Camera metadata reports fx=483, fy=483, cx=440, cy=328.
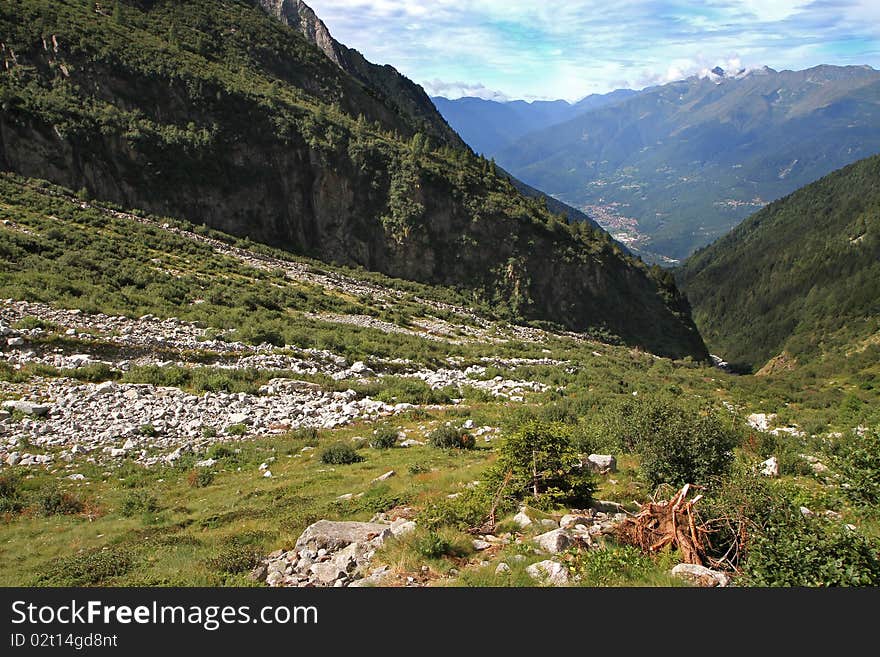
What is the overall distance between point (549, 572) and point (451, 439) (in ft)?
29.7

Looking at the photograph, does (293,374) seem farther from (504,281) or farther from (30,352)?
(504,281)

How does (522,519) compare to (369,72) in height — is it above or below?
below

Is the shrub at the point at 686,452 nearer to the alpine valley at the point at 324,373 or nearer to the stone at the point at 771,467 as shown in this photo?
the alpine valley at the point at 324,373

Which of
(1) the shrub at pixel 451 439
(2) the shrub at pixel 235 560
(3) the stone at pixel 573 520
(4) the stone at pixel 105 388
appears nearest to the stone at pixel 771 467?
(3) the stone at pixel 573 520

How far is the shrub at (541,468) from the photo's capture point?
9.22 meters

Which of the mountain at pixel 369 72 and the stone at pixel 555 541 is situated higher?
the mountain at pixel 369 72

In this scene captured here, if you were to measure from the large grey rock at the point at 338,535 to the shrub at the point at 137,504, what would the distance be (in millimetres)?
4906

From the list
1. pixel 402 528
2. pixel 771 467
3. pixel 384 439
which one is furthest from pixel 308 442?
pixel 771 467

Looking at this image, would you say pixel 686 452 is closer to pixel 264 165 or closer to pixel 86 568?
pixel 86 568

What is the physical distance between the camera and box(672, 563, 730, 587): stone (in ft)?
19.5

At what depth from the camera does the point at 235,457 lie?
14000 mm

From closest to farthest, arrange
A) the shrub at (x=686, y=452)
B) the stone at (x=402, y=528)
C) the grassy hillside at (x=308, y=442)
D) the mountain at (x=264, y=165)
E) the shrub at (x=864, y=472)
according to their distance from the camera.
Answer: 1. the grassy hillside at (x=308, y=442)
2. the stone at (x=402, y=528)
3. the shrub at (x=864, y=472)
4. the shrub at (x=686, y=452)
5. the mountain at (x=264, y=165)

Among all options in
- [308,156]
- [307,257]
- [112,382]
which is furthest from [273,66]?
[112,382]

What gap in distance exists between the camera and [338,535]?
26.2 ft
